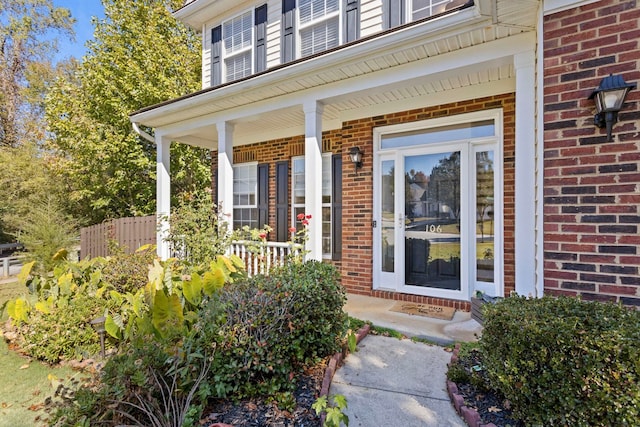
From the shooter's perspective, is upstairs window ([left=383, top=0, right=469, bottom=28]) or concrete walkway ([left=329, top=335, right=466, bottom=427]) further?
upstairs window ([left=383, top=0, right=469, bottom=28])

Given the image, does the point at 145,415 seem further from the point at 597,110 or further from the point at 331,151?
the point at 331,151

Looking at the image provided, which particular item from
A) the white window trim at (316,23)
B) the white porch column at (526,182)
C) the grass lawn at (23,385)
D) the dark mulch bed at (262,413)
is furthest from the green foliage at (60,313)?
the white window trim at (316,23)

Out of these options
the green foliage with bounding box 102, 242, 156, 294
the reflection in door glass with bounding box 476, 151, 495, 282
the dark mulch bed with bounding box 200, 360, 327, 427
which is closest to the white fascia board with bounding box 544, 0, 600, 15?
the reflection in door glass with bounding box 476, 151, 495, 282

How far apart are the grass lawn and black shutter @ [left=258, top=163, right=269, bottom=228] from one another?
13.3 feet

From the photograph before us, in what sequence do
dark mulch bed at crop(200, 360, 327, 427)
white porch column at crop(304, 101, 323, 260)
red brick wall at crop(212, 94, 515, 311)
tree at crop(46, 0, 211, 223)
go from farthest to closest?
tree at crop(46, 0, 211, 223) → red brick wall at crop(212, 94, 515, 311) → white porch column at crop(304, 101, 323, 260) → dark mulch bed at crop(200, 360, 327, 427)

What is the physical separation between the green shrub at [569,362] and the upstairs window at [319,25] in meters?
5.22

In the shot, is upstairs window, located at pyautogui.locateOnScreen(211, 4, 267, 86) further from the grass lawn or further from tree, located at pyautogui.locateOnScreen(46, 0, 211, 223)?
the grass lawn

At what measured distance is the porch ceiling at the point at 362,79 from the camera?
305cm

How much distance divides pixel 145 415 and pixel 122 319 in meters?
1.82

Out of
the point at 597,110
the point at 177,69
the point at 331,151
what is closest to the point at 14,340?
the point at 331,151

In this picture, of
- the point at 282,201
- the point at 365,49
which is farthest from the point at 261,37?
the point at 365,49

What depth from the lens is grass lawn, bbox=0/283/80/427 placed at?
2.48 meters

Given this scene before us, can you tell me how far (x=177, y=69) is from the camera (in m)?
11.6

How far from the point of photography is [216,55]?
7.17 metres
